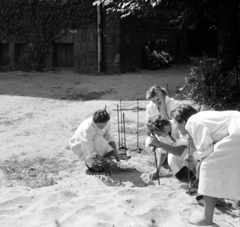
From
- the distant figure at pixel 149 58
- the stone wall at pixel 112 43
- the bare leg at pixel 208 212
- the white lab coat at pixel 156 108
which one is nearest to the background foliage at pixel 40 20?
the stone wall at pixel 112 43

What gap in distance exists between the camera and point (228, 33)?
9.46 m

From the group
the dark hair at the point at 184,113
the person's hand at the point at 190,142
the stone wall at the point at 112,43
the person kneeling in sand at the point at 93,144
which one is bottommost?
the person kneeling in sand at the point at 93,144

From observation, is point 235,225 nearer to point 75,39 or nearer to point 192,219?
point 192,219

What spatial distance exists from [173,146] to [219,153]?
1.15 metres

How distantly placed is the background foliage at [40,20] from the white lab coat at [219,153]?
10449 millimetres

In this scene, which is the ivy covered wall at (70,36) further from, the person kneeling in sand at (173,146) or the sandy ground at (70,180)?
the person kneeling in sand at (173,146)

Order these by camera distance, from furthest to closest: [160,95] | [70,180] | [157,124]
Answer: [160,95]
[70,180]
[157,124]

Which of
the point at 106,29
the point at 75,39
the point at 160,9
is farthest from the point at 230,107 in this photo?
the point at 75,39

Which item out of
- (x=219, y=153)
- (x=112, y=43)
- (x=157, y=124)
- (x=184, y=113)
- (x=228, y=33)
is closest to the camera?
(x=219, y=153)

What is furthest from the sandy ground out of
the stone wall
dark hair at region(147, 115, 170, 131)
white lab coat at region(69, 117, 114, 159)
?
the stone wall

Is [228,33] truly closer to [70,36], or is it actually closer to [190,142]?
[190,142]

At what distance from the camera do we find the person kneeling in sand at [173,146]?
16.4 feet

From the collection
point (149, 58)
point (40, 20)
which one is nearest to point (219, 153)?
point (149, 58)

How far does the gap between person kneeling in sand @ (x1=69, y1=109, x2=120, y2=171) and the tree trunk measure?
4543 millimetres
